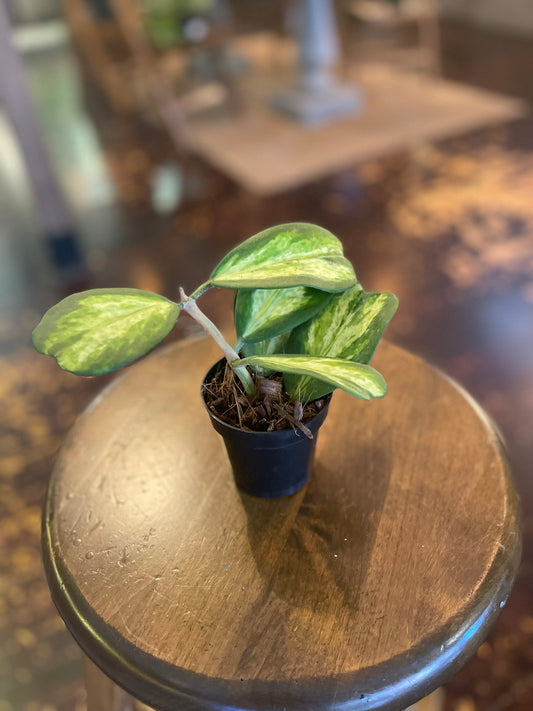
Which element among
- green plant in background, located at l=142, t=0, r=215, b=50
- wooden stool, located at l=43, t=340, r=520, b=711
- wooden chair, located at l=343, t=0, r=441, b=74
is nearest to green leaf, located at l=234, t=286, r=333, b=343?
wooden stool, located at l=43, t=340, r=520, b=711

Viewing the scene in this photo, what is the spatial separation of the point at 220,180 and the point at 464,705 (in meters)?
2.24

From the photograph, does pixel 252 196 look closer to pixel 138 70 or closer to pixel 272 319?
pixel 138 70

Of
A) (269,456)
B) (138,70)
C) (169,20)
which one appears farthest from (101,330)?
(138,70)

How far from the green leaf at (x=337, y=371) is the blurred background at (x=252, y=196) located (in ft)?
2.59

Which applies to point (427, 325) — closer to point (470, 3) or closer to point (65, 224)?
point (65, 224)

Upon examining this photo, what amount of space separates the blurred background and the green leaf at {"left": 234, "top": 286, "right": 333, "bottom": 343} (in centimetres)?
78

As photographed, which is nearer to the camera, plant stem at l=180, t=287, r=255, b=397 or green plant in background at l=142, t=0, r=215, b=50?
plant stem at l=180, t=287, r=255, b=397

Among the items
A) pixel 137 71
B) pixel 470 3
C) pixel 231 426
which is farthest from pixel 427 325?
pixel 470 3

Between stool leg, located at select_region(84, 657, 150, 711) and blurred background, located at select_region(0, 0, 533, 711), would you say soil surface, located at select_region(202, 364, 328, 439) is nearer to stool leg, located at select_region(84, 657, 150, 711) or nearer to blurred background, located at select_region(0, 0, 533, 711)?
stool leg, located at select_region(84, 657, 150, 711)

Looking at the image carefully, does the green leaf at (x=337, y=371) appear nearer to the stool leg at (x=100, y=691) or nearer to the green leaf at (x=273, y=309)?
the green leaf at (x=273, y=309)

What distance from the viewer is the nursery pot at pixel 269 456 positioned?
0.53 metres

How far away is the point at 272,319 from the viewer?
1.77 feet

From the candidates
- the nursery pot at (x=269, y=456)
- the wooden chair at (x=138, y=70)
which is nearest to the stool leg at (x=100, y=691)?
the nursery pot at (x=269, y=456)

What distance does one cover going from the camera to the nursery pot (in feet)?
1.74
